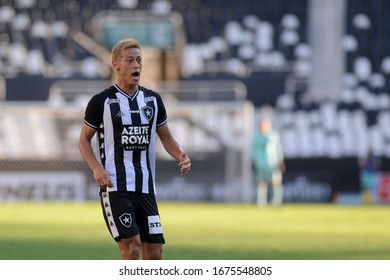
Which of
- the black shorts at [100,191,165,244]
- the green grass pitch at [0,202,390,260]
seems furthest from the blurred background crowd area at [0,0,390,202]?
the black shorts at [100,191,165,244]

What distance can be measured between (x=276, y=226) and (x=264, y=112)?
1508 centimetres

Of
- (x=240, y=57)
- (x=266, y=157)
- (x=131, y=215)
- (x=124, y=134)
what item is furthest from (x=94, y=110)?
(x=240, y=57)

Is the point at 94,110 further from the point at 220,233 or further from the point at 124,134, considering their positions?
the point at 220,233

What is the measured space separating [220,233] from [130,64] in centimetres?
912

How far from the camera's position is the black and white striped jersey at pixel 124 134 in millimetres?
8039

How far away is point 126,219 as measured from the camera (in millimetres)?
7930

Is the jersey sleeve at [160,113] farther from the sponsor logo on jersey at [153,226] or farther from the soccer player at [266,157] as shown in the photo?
the soccer player at [266,157]

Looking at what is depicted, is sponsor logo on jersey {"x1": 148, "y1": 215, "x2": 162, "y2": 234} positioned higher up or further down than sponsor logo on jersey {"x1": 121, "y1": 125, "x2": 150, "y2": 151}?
further down

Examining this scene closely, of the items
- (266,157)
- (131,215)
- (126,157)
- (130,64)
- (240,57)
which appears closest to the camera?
(130,64)

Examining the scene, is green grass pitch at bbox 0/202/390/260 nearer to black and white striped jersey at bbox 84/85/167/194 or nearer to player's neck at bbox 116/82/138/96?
black and white striped jersey at bbox 84/85/167/194

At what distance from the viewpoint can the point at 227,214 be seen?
72.1 ft

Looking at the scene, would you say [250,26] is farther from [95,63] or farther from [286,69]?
[95,63]

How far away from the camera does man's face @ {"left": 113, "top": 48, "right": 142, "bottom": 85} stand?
7845 millimetres

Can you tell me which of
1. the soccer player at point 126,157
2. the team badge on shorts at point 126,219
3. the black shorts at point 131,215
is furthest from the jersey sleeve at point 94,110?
the team badge on shorts at point 126,219
